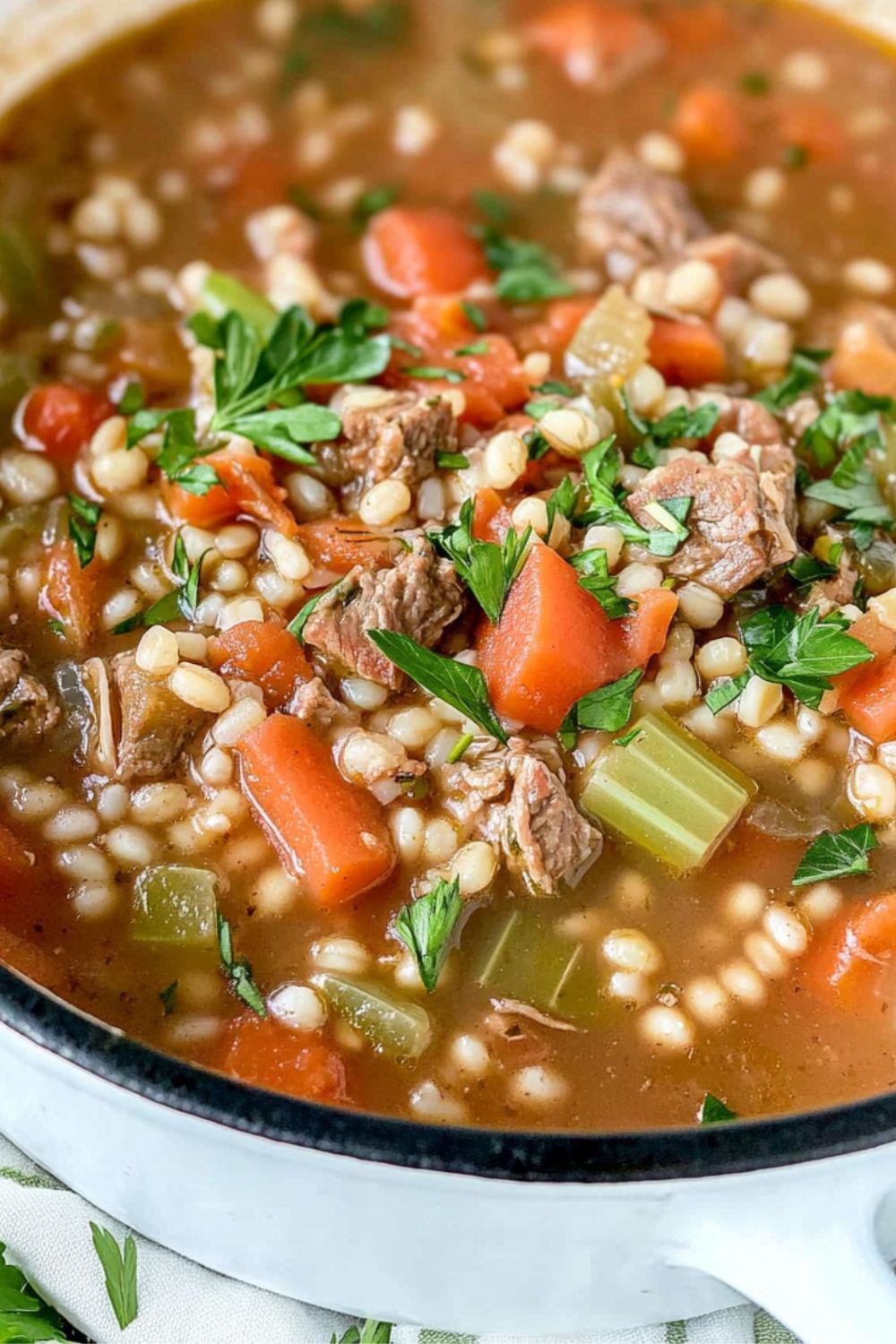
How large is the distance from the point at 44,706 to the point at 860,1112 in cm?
187

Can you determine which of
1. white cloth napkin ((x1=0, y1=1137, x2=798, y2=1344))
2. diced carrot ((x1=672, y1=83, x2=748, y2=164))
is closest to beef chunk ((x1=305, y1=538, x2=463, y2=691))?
white cloth napkin ((x1=0, y1=1137, x2=798, y2=1344))

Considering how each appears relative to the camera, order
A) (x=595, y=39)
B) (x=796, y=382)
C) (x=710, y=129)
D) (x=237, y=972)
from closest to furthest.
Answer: (x=237, y=972) < (x=796, y=382) < (x=710, y=129) < (x=595, y=39)

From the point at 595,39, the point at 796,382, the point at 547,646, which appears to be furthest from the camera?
the point at 595,39

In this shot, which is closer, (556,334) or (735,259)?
(556,334)

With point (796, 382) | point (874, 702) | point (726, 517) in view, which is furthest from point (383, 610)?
point (796, 382)

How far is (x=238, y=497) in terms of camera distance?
3557 mm

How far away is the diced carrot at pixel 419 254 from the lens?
14.0ft

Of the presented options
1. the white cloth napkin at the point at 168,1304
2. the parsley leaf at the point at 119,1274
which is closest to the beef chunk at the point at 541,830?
the white cloth napkin at the point at 168,1304

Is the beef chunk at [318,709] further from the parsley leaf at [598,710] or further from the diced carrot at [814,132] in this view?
the diced carrot at [814,132]

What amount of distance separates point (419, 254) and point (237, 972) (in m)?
2.17

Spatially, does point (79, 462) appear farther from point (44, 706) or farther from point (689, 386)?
point (689, 386)

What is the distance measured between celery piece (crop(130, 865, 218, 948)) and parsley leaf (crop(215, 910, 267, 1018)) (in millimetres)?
19

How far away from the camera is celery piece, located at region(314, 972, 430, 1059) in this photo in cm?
302

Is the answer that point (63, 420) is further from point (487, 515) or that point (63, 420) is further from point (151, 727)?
point (487, 515)
